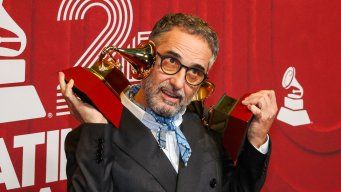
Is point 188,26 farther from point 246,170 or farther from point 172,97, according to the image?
point 246,170

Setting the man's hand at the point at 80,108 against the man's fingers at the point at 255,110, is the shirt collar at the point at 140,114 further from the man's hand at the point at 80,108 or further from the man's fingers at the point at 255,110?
the man's fingers at the point at 255,110

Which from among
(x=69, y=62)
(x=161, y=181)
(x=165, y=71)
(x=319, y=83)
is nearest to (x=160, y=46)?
(x=165, y=71)

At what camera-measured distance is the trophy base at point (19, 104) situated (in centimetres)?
150

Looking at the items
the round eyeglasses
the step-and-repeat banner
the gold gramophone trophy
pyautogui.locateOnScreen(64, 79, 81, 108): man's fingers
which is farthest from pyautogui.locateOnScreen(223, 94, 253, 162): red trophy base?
the step-and-repeat banner

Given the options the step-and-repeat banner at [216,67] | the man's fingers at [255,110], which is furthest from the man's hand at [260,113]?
the step-and-repeat banner at [216,67]

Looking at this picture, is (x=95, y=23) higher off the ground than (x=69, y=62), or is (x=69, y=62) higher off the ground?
(x=95, y=23)

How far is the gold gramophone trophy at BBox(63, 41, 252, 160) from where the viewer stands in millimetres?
1088

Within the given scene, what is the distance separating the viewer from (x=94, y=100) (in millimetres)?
1076

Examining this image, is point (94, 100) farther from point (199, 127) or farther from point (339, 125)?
point (339, 125)

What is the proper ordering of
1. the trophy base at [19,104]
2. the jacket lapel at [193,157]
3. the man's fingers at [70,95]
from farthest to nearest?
1. the trophy base at [19,104]
2. the jacket lapel at [193,157]
3. the man's fingers at [70,95]

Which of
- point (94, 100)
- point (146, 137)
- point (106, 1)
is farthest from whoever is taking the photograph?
point (106, 1)

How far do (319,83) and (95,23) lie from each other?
1114mm

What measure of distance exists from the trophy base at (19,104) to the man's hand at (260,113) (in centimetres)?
73

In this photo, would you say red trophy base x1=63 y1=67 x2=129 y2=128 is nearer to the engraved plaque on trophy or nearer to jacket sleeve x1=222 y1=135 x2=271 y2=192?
the engraved plaque on trophy
